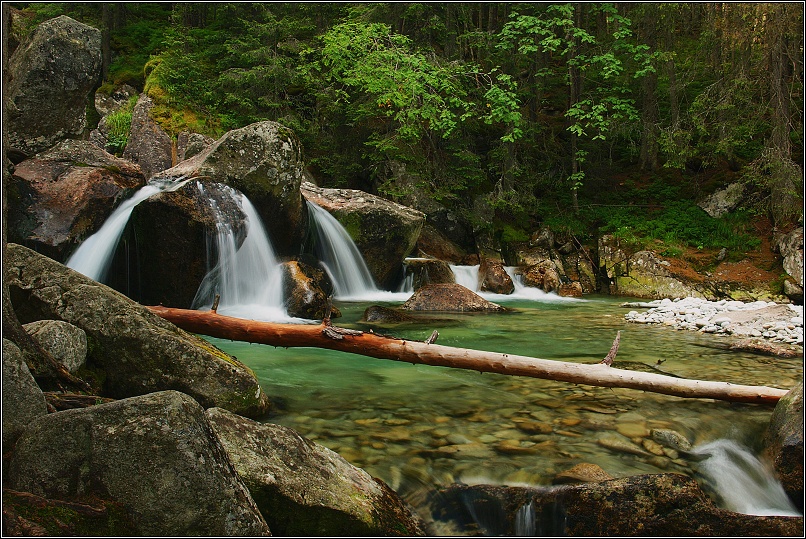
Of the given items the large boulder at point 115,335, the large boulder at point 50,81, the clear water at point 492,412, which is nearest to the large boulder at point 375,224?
the large boulder at point 50,81

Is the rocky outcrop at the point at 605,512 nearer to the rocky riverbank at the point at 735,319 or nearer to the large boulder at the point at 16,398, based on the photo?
the large boulder at the point at 16,398

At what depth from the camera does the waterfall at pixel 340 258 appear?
42.0ft

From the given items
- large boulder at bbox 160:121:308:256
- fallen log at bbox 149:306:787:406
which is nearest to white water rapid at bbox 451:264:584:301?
large boulder at bbox 160:121:308:256

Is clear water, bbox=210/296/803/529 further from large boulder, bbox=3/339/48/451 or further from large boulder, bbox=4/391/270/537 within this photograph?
large boulder, bbox=3/339/48/451

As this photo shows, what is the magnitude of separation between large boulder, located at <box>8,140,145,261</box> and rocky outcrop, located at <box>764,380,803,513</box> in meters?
9.76

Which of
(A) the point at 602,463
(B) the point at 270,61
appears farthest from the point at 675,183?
(A) the point at 602,463

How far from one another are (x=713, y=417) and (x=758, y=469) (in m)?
0.84

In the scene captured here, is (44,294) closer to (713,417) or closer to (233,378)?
(233,378)

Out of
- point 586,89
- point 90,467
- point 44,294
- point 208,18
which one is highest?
point 208,18

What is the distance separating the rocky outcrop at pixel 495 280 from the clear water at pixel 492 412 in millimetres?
7327

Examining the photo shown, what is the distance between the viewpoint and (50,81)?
973 centimetres

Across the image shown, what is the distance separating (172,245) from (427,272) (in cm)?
719

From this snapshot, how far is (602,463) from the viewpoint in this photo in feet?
12.5

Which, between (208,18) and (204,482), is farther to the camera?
(208,18)
